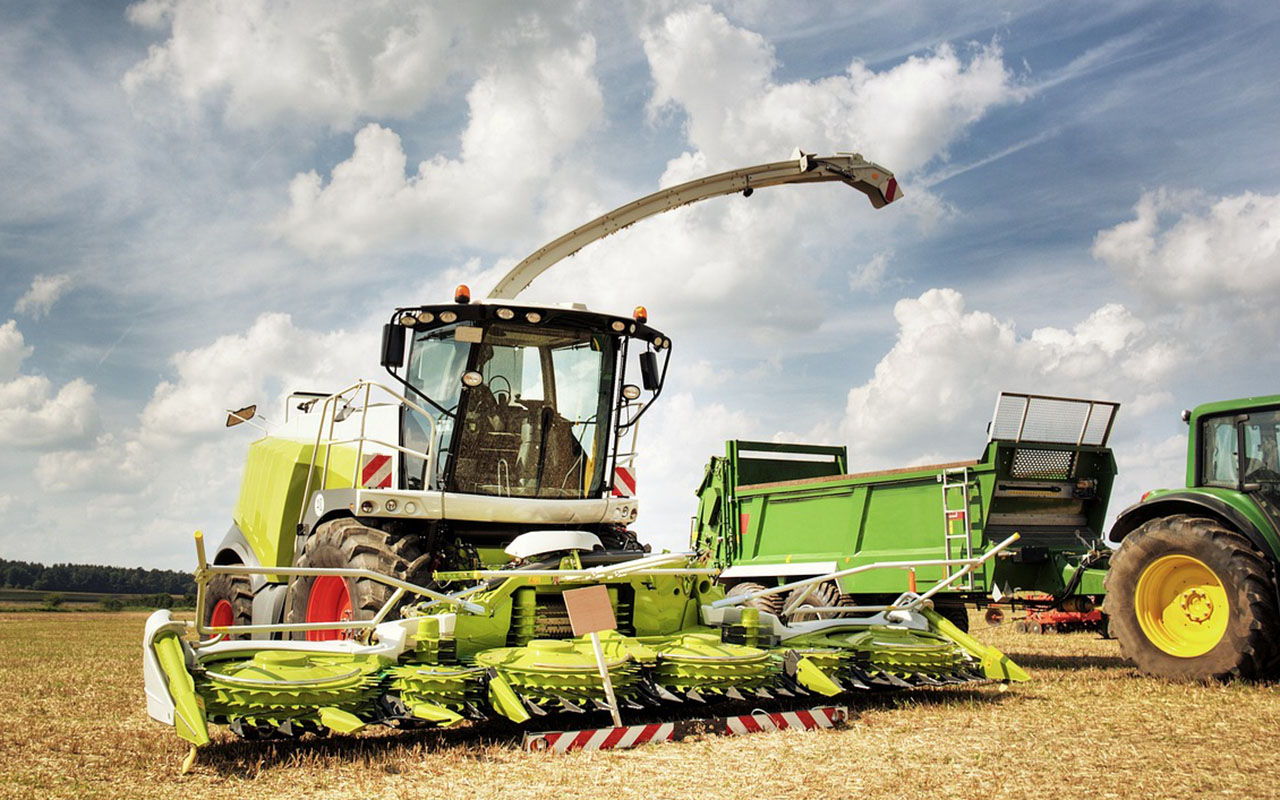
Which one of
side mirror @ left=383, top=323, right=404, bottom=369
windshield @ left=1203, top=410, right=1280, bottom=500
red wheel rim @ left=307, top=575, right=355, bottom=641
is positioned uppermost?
side mirror @ left=383, top=323, right=404, bottom=369

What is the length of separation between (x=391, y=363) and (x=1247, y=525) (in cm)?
660

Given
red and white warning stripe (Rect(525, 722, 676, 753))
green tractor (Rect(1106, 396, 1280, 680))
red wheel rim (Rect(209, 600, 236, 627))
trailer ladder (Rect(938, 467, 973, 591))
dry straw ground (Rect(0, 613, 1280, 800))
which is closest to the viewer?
dry straw ground (Rect(0, 613, 1280, 800))

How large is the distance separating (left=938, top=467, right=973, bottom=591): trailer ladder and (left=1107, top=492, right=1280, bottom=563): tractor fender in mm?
1252

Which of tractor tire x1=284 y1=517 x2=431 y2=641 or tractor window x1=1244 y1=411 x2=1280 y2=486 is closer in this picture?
tractor tire x1=284 y1=517 x2=431 y2=641

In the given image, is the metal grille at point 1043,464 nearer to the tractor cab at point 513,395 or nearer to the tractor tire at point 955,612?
the tractor tire at point 955,612

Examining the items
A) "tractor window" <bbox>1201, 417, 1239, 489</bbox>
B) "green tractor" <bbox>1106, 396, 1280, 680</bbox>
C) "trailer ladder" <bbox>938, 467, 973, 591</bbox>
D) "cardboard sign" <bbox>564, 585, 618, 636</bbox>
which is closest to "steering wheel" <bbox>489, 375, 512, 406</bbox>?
"cardboard sign" <bbox>564, 585, 618, 636</bbox>

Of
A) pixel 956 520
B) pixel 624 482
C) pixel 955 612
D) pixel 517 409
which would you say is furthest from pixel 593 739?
pixel 955 612

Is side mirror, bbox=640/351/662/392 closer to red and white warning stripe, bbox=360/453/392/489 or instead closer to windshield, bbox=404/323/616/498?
windshield, bbox=404/323/616/498

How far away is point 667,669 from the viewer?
19.6ft

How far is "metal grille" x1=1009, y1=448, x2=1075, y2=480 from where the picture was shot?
1000 cm

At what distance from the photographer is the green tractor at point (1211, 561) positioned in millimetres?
7781

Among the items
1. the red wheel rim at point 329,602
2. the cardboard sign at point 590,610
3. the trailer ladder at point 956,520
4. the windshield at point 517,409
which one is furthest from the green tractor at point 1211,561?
the red wheel rim at point 329,602

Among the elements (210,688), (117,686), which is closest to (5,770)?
(210,688)

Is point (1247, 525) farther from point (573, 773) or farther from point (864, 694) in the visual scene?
point (573, 773)
